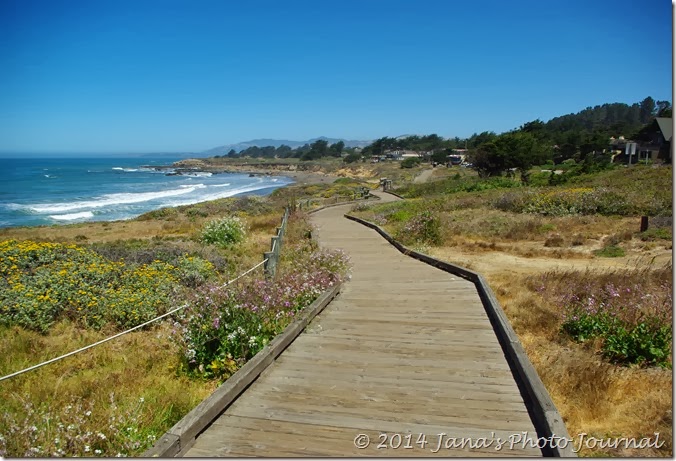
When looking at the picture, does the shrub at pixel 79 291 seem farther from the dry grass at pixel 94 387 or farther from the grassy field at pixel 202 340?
the dry grass at pixel 94 387

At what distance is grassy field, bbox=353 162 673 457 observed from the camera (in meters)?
4.89

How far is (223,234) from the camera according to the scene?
16203 millimetres

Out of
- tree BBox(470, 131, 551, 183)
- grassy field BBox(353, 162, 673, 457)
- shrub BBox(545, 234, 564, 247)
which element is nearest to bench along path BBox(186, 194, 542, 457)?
grassy field BBox(353, 162, 673, 457)

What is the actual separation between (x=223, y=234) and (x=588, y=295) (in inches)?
457

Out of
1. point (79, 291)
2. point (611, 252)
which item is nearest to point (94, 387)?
point (79, 291)

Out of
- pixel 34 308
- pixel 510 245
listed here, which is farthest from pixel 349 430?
pixel 510 245

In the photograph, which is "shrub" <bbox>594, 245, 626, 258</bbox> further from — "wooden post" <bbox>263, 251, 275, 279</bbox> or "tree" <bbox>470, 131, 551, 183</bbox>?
"tree" <bbox>470, 131, 551, 183</bbox>

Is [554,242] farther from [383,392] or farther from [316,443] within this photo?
[316,443]

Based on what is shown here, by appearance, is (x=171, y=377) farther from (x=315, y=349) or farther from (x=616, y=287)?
(x=616, y=287)

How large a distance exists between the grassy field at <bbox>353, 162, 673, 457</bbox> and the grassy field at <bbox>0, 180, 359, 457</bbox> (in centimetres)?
365

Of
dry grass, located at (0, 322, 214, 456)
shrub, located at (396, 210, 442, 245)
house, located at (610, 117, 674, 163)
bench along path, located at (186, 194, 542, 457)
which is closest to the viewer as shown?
bench along path, located at (186, 194, 542, 457)

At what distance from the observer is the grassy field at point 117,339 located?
395 centimetres

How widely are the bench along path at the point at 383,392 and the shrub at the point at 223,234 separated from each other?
29.7ft
